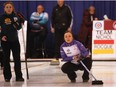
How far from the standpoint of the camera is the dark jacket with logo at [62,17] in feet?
32.6

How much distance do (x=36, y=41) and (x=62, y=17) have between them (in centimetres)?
263

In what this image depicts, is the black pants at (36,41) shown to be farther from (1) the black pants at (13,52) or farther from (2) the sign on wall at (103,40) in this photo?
(1) the black pants at (13,52)

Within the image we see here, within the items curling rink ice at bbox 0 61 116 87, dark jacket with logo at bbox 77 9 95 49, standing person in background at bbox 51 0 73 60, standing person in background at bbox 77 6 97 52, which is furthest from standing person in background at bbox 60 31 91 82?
dark jacket with logo at bbox 77 9 95 49

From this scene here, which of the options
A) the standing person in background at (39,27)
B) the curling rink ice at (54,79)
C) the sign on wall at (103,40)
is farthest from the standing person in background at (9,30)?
the standing person in background at (39,27)

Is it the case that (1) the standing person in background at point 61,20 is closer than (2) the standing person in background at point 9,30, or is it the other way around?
(2) the standing person in background at point 9,30

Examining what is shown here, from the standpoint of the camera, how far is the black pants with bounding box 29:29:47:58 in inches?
462

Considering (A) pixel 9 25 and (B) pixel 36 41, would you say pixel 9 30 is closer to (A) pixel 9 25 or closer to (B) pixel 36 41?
(A) pixel 9 25

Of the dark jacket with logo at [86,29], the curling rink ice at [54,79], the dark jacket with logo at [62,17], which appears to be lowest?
the curling rink ice at [54,79]

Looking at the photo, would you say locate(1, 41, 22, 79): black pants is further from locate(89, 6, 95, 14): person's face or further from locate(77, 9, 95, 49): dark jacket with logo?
locate(89, 6, 95, 14): person's face

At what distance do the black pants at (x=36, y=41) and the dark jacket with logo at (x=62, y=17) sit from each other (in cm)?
174

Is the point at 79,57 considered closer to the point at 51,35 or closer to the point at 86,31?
the point at 86,31

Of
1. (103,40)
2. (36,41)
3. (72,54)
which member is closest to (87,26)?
(103,40)

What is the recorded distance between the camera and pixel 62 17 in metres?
9.95

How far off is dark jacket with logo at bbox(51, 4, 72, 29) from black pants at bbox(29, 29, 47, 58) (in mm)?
1739
